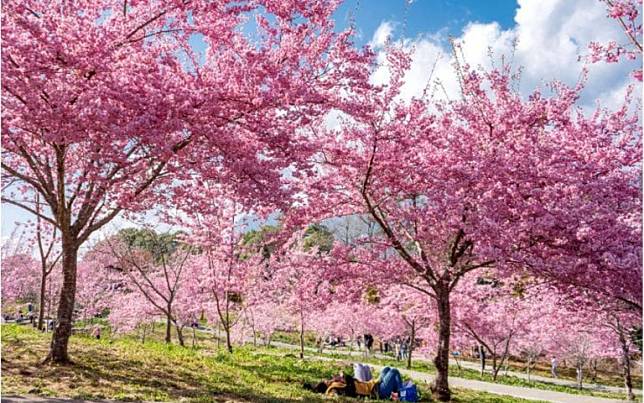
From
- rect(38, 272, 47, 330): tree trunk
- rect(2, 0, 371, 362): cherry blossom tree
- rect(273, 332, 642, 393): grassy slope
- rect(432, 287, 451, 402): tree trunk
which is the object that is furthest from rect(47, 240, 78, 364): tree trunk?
rect(273, 332, 642, 393): grassy slope

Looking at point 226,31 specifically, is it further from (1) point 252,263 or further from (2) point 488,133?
(1) point 252,263

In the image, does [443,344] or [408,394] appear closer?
[408,394]

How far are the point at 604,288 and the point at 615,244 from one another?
74cm

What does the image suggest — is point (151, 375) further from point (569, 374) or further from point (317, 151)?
point (569, 374)

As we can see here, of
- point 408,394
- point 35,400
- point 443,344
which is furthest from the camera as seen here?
point 443,344

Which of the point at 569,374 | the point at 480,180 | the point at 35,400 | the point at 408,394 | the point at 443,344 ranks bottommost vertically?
the point at 569,374

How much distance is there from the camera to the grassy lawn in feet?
25.2

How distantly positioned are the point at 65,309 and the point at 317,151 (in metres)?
5.42

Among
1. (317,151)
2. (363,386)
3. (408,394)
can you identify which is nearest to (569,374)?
(408,394)

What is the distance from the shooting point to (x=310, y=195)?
11.6 meters

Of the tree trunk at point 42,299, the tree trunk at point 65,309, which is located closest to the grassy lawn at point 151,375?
the tree trunk at point 65,309

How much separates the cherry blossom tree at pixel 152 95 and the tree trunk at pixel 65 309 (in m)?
0.02

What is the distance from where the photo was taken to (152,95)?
7531mm

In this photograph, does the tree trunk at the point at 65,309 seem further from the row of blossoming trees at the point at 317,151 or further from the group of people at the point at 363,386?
the group of people at the point at 363,386
